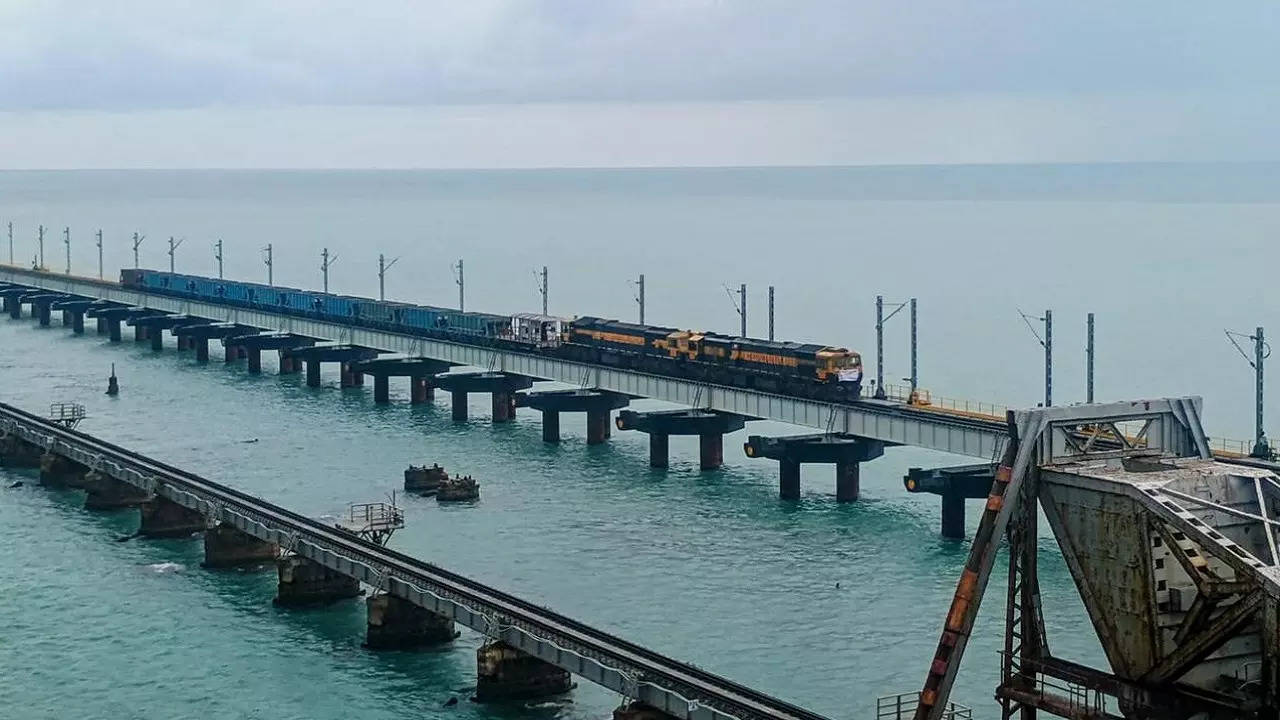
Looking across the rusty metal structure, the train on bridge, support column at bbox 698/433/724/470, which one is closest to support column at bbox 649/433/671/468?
support column at bbox 698/433/724/470

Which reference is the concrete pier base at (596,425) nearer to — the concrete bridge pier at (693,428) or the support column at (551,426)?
the support column at (551,426)

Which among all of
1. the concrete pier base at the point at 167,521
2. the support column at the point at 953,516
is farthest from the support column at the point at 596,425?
the support column at the point at 953,516

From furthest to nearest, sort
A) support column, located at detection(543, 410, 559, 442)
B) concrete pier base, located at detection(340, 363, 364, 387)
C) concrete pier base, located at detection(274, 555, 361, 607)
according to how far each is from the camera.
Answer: concrete pier base, located at detection(340, 363, 364, 387), support column, located at detection(543, 410, 559, 442), concrete pier base, located at detection(274, 555, 361, 607)

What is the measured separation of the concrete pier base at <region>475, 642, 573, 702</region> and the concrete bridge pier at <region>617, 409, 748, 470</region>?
40.7 meters

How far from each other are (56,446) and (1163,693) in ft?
242

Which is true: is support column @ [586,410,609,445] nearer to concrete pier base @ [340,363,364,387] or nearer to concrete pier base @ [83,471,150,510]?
concrete pier base @ [83,471,150,510]

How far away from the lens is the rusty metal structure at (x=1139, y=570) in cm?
3238

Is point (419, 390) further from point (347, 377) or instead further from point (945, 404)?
point (945, 404)

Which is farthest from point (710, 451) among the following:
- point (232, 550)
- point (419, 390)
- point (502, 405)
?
point (419, 390)

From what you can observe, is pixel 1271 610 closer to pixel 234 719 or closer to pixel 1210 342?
pixel 234 719

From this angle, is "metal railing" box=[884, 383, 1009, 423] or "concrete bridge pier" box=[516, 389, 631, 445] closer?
"metal railing" box=[884, 383, 1009, 423]

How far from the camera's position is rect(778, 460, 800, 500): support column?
286ft

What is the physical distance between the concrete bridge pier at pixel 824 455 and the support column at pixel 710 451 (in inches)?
329

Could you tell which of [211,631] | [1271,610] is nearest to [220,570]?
[211,631]
